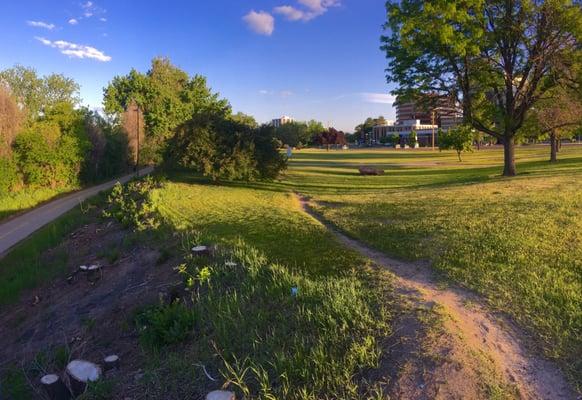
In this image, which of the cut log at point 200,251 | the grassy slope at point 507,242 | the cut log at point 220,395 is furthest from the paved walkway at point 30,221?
the cut log at point 220,395

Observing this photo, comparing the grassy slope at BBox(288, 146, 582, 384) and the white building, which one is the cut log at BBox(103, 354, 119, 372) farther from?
the white building

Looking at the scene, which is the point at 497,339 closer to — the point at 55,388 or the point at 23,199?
Result: the point at 55,388

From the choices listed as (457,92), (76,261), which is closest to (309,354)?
(76,261)

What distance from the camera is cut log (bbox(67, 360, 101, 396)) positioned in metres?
4.47

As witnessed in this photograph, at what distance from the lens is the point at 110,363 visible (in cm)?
501

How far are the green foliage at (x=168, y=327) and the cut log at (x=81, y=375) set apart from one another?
0.72 metres

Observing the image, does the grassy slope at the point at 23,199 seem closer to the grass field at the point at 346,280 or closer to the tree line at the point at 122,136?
the tree line at the point at 122,136

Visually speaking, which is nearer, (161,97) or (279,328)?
(279,328)

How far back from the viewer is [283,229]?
34.2 ft

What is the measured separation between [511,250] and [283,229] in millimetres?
4947

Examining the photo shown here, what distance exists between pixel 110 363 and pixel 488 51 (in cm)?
1989

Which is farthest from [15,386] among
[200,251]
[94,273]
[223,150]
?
[223,150]

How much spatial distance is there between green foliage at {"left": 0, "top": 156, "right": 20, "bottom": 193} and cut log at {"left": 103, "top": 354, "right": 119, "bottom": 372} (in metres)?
22.9

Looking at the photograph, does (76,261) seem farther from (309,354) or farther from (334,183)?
(334,183)
